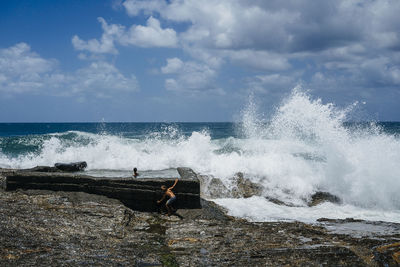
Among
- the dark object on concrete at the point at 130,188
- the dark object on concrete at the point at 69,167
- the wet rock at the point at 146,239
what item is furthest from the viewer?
the dark object on concrete at the point at 69,167

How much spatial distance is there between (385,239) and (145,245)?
13.4 feet

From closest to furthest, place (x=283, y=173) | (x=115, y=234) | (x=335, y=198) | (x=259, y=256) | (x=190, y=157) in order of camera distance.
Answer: (x=259, y=256) → (x=115, y=234) → (x=335, y=198) → (x=283, y=173) → (x=190, y=157)

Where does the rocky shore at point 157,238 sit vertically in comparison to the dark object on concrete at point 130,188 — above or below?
below

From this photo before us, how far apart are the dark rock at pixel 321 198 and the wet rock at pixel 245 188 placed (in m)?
1.61

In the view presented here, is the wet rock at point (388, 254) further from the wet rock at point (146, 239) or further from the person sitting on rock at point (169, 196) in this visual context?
the person sitting on rock at point (169, 196)

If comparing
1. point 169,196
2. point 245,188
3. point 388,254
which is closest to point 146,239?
point 169,196

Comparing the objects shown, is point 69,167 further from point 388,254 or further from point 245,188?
point 388,254

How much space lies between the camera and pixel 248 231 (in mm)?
6379

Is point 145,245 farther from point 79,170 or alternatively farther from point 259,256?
point 79,170

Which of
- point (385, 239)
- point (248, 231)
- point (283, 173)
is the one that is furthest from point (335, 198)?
point (248, 231)

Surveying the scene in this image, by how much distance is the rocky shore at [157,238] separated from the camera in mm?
4715

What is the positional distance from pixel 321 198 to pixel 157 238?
7005mm

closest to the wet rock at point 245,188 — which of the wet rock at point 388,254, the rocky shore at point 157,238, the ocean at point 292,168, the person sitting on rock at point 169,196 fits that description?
the ocean at point 292,168

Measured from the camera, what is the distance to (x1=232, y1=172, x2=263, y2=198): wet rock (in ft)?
38.2
